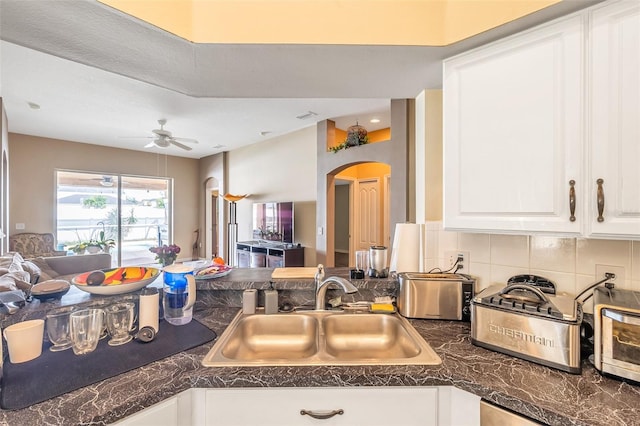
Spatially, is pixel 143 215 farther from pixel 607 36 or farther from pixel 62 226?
pixel 607 36

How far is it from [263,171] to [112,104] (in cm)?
264

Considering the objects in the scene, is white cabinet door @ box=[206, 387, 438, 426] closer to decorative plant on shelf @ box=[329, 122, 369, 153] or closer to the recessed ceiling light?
decorative plant on shelf @ box=[329, 122, 369, 153]

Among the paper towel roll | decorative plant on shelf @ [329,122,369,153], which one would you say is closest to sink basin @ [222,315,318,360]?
the paper towel roll

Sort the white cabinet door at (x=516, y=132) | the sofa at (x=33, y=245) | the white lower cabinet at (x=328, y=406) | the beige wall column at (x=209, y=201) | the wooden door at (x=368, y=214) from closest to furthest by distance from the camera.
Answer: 1. the white lower cabinet at (x=328, y=406)
2. the white cabinet door at (x=516, y=132)
3. the sofa at (x=33, y=245)
4. the wooden door at (x=368, y=214)
5. the beige wall column at (x=209, y=201)

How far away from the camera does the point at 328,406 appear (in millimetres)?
926

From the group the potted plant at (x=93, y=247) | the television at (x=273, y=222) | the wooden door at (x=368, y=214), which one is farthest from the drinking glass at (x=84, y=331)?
the potted plant at (x=93, y=247)

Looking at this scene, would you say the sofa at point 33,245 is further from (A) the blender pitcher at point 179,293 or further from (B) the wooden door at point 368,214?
(B) the wooden door at point 368,214

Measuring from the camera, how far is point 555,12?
1.03 metres

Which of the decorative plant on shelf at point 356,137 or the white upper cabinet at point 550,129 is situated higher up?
the decorative plant on shelf at point 356,137

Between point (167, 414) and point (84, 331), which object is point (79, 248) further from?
point (167, 414)

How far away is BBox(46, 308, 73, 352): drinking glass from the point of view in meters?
1.08

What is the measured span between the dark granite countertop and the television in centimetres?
375

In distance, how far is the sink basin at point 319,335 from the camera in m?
1.28

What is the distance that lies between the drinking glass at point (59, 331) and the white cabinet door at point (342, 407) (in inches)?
29.0
